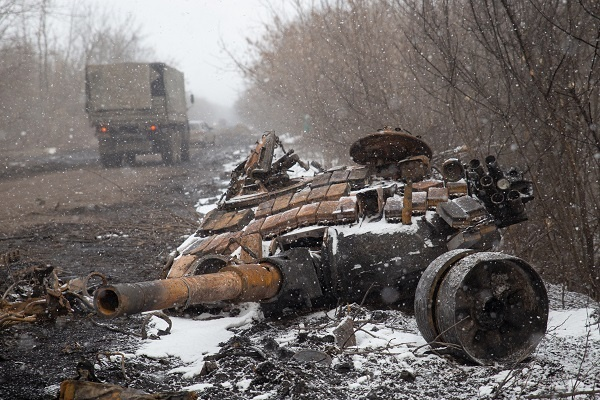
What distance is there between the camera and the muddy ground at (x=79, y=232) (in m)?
3.99

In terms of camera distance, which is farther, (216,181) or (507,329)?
(216,181)

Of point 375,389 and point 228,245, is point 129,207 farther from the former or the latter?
point 375,389

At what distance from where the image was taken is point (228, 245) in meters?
5.17

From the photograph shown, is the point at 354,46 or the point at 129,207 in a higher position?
the point at 354,46

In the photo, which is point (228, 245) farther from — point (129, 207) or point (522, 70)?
point (129, 207)

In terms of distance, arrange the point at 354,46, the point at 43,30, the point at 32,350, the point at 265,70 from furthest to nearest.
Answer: the point at 43,30 → the point at 265,70 → the point at 354,46 → the point at 32,350

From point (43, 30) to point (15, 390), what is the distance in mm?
37885

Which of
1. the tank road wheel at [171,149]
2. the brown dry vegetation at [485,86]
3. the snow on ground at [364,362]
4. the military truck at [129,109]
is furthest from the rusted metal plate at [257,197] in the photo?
the tank road wheel at [171,149]

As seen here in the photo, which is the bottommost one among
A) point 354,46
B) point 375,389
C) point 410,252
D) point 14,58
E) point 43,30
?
point 375,389

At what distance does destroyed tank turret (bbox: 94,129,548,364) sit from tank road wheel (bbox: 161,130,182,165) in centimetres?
1415

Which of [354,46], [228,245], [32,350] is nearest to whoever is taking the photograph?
[32,350]

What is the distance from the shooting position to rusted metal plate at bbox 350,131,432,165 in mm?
5430

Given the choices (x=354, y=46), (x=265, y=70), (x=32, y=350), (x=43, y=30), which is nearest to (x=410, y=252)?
(x=32, y=350)

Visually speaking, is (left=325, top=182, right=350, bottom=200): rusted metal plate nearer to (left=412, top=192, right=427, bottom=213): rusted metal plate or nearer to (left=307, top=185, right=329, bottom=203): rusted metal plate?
(left=307, top=185, right=329, bottom=203): rusted metal plate
